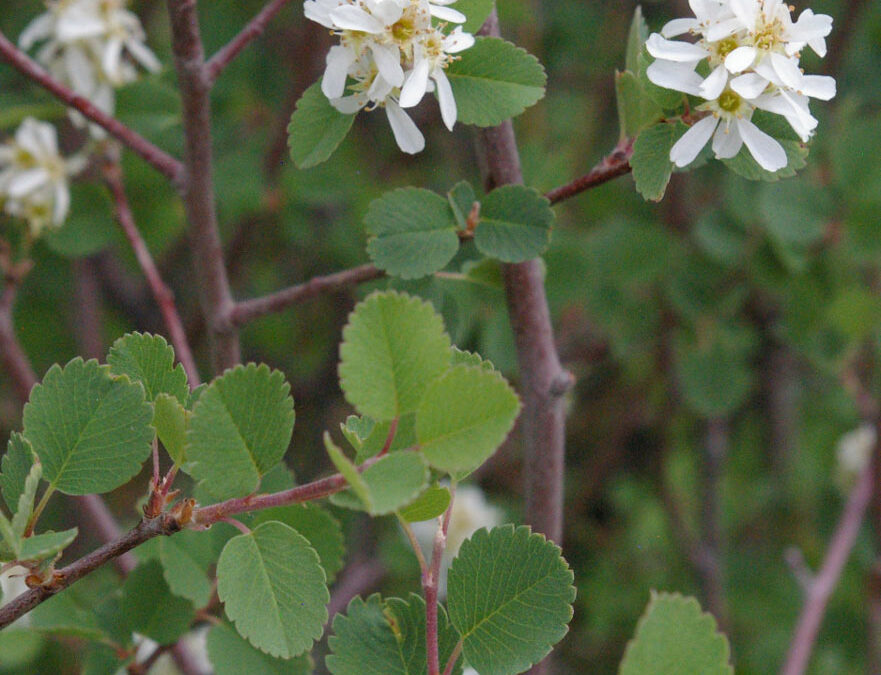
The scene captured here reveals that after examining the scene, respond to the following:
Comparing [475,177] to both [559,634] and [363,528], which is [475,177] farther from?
[559,634]

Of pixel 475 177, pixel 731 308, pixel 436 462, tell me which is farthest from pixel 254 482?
pixel 475 177

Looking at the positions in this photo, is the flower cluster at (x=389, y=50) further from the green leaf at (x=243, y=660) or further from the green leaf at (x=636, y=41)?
the green leaf at (x=243, y=660)

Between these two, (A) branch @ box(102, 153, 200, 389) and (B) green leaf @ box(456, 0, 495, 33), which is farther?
(A) branch @ box(102, 153, 200, 389)

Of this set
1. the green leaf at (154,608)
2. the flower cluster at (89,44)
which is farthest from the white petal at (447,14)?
the flower cluster at (89,44)

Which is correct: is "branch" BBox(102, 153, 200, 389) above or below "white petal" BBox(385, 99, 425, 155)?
below

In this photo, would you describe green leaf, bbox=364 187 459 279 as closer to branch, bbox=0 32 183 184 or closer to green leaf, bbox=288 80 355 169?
green leaf, bbox=288 80 355 169

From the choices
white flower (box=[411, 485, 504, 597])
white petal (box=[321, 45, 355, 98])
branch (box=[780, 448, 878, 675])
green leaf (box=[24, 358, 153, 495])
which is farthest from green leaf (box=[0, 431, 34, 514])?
white flower (box=[411, 485, 504, 597])

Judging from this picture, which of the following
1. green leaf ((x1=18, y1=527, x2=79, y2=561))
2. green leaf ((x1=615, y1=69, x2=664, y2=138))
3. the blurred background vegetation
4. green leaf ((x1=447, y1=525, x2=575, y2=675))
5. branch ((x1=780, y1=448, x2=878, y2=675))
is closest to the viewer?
green leaf ((x1=18, y1=527, x2=79, y2=561))
